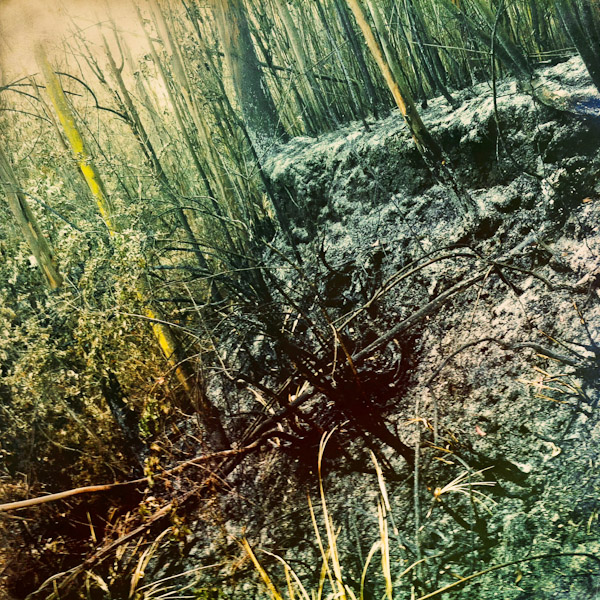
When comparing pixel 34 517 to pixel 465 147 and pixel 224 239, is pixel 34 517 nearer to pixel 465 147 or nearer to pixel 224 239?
pixel 224 239

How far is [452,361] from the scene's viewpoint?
1344 mm

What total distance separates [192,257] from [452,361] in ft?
3.02

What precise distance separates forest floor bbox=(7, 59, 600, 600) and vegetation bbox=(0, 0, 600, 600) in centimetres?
2

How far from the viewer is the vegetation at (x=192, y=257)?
56.4 inches

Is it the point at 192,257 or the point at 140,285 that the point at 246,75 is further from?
the point at 140,285

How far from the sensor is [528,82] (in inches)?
53.4

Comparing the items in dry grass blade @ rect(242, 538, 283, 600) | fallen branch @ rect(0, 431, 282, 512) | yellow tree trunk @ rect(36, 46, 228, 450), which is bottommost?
dry grass blade @ rect(242, 538, 283, 600)

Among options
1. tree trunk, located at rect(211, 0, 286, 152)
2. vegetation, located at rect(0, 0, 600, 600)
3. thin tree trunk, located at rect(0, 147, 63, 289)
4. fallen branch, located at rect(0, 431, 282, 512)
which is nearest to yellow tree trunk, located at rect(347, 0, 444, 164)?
vegetation, located at rect(0, 0, 600, 600)

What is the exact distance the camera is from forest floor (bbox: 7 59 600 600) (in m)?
1.04

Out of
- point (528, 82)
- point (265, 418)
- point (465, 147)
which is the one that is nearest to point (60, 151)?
point (265, 418)

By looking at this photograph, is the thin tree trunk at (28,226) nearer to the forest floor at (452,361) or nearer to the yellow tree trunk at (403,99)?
the forest floor at (452,361)

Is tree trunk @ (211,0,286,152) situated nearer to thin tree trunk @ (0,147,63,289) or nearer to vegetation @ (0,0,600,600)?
vegetation @ (0,0,600,600)

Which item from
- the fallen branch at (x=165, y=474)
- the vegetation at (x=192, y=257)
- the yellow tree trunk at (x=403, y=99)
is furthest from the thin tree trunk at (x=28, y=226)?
the yellow tree trunk at (x=403, y=99)

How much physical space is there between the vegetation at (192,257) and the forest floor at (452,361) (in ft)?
0.07
